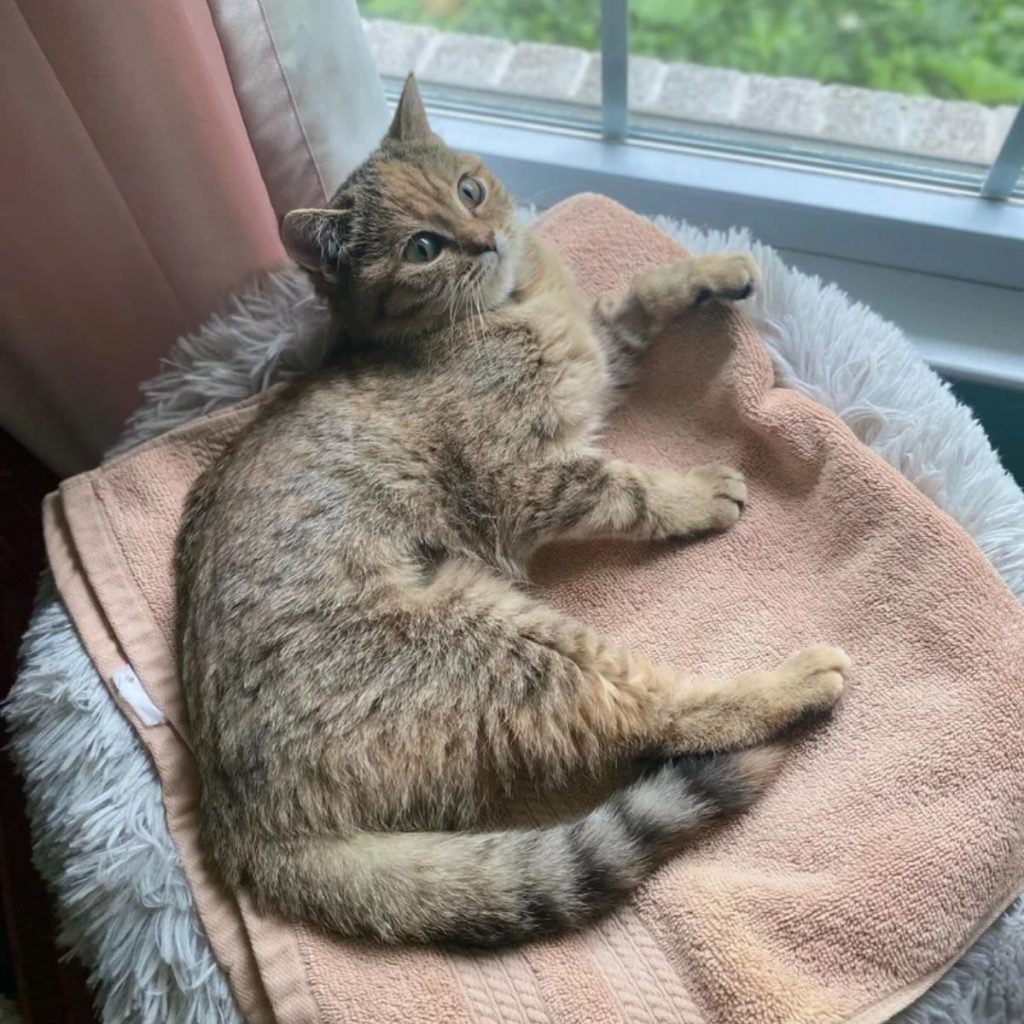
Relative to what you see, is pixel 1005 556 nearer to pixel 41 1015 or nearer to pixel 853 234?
pixel 853 234

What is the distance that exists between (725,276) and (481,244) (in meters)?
0.37

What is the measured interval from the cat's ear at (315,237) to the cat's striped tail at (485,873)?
0.77 meters

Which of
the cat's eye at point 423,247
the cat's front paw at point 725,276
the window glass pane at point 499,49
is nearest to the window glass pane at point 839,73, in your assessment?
the window glass pane at point 499,49

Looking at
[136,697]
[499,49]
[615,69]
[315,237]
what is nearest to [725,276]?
[615,69]

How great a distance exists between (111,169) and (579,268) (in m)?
0.74

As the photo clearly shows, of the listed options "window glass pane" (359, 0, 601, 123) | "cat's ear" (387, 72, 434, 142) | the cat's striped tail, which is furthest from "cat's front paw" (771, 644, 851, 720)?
"window glass pane" (359, 0, 601, 123)

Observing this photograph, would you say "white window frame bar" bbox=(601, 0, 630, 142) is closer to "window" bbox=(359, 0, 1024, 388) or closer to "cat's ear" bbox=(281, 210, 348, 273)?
"window" bbox=(359, 0, 1024, 388)

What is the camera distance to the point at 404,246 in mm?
1385

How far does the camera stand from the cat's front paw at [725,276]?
1485 mm

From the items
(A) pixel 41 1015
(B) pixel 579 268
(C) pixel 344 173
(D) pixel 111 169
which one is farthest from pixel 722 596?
(A) pixel 41 1015

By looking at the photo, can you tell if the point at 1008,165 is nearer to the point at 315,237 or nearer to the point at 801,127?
the point at 801,127

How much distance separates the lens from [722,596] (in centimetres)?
137

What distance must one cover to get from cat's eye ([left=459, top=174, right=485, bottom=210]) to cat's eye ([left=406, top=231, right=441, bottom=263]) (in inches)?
3.5

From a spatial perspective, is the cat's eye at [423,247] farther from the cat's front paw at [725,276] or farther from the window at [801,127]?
the window at [801,127]
